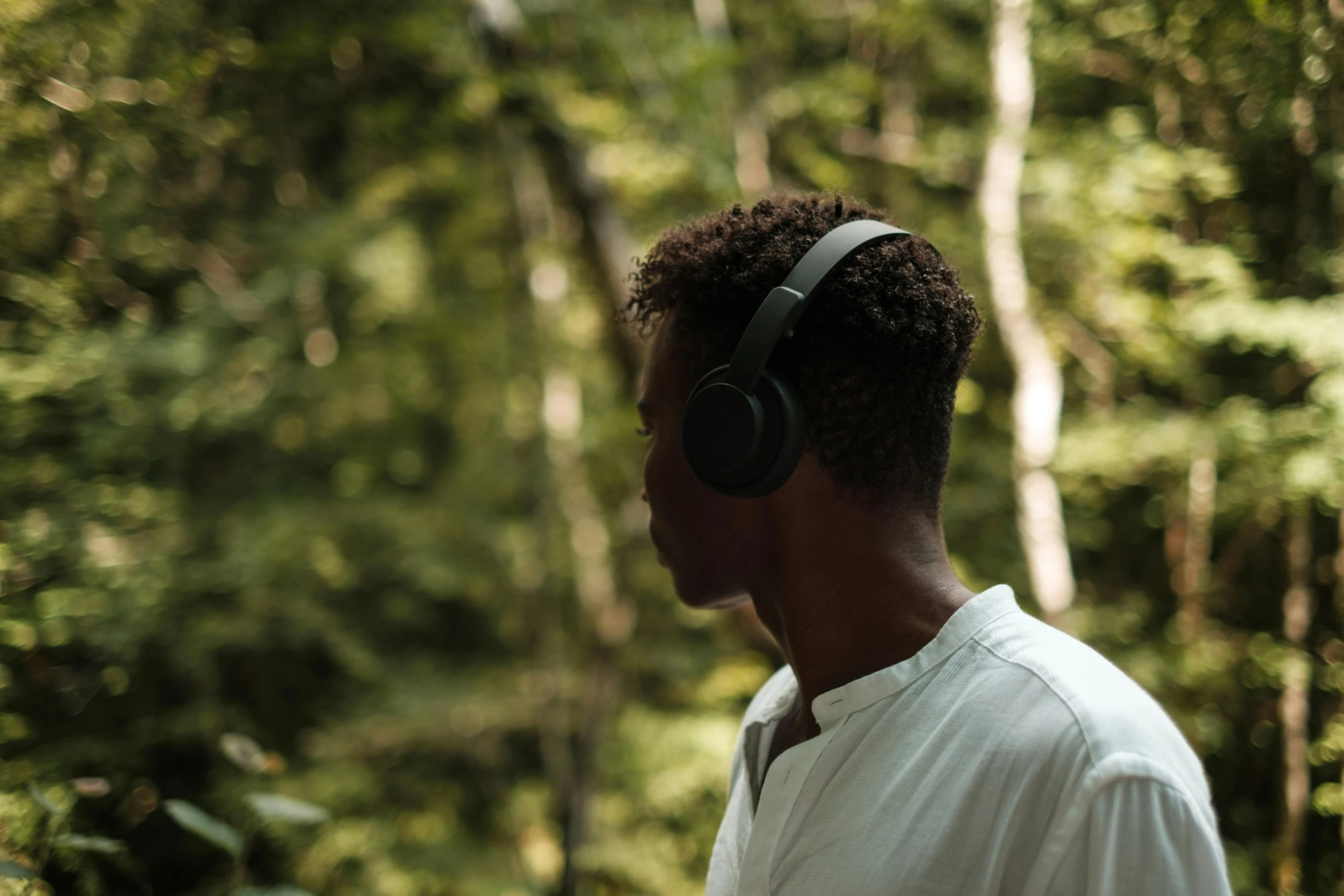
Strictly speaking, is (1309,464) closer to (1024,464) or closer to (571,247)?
(1024,464)

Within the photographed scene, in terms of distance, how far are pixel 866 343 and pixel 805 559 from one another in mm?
234

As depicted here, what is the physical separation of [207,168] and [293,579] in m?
1.94

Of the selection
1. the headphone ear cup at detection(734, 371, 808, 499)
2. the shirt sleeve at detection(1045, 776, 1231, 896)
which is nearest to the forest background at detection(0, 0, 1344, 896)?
the headphone ear cup at detection(734, 371, 808, 499)

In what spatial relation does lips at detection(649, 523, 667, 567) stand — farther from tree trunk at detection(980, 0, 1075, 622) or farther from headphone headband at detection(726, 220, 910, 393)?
tree trunk at detection(980, 0, 1075, 622)

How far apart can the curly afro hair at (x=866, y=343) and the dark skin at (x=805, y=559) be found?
4 centimetres

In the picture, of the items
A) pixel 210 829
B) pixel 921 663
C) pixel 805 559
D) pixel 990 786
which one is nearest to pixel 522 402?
pixel 210 829

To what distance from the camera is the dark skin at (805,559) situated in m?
0.82

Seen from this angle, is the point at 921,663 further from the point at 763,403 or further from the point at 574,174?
the point at 574,174

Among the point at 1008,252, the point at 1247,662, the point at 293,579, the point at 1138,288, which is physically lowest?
the point at 1247,662

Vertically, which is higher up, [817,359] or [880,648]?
[817,359]

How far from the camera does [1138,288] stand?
3258 mm

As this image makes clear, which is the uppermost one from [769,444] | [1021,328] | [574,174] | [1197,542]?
[574,174]

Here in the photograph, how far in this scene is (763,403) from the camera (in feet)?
2.73

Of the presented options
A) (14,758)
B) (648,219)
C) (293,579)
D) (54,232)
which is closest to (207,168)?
(54,232)
